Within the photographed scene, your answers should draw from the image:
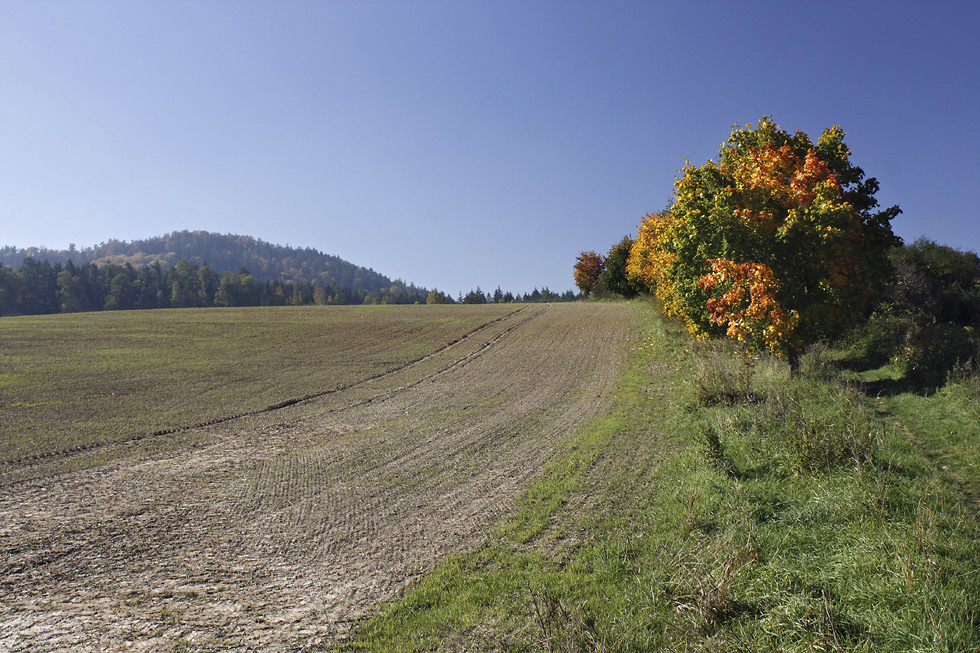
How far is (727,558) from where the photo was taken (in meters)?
5.11

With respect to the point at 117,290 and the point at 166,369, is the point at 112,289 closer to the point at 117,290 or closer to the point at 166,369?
the point at 117,290

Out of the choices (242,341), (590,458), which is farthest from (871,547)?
(242,341)

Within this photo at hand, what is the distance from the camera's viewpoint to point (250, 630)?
4.82m

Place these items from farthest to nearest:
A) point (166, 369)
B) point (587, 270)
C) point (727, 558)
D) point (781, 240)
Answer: point (587, 270) → point (166, 369) → point (781, 240) → point (727, 558)

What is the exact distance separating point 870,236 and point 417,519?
15.6m

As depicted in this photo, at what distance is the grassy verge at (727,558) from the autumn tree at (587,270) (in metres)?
79.4

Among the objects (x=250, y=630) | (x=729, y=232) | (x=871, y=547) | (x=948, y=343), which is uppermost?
(x=729, y=232)

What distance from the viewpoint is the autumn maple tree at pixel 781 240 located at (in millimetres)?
13125

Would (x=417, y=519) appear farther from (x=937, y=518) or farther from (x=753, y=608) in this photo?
(x=937, y=518)

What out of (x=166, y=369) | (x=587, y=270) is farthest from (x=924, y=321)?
(x=587, y=270)

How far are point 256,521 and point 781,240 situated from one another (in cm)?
1407

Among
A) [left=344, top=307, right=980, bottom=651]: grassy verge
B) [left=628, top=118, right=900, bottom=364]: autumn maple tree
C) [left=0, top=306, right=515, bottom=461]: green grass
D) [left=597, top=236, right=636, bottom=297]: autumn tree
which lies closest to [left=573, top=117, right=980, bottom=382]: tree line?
[left=628, top=118, right=900, bottom=364]: autumn maple tree

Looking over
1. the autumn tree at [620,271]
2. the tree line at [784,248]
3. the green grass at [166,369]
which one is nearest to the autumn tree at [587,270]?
the autumn tree at [620,271]

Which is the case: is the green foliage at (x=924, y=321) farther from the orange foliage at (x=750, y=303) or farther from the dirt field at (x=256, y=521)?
the dirt field at (x=256, y=521)
